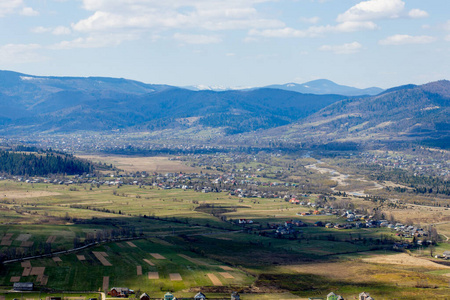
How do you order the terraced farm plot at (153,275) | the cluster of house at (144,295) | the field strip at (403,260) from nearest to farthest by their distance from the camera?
1. the cluster of house at (144,295)
2. the terraced farm plot at (153,275)
3. the field strip at (403,260)

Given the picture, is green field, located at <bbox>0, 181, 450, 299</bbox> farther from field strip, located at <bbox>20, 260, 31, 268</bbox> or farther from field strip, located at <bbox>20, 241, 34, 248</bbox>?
field strip, located at <bbox>20, 260, 31, 268</bbox>

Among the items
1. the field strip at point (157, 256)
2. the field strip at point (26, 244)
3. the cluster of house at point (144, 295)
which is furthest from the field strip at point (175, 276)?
the field strip at point (26, 244)

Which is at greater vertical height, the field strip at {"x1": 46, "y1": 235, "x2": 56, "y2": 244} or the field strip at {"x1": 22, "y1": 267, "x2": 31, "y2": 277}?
the field strip at {"x1": 46, "y1": 235, "x2": 56, "y2": 244}

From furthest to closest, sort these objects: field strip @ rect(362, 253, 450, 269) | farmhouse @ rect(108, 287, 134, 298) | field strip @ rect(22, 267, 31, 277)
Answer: field strip @ rect(362, 253, 450, 269) → field strip @ rect(22, 267, 31, 277) → farmhouse @ rect(108, 287, 134, 298)

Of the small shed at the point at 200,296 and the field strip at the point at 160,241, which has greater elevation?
the field strip at the point at 160,241

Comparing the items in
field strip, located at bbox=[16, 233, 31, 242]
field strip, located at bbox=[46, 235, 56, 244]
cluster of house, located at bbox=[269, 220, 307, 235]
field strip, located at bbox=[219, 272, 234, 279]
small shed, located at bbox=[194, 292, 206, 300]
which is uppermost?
field strip, located at bbox=[16, 233, 31, 242]

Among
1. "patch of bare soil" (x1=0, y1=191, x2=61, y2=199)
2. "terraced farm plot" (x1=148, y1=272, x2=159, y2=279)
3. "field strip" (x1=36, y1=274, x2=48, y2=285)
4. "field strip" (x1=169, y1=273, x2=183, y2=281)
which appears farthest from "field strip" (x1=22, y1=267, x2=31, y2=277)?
"patch of bare soil" (x1=0, y1=191, x2=61, y2=199)

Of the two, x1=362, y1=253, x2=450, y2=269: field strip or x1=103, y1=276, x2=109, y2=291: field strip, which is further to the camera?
x1=362, y1=253, x2=450, y2=269: field strip

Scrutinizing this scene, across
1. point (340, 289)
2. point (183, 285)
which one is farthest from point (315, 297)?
point (183, 285)

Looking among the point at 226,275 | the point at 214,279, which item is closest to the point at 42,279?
the point at 214,279

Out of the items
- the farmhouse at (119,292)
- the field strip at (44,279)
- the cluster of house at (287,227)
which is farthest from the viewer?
the cluster of house at (287,227)

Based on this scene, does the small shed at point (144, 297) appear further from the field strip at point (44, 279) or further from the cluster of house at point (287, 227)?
the cluster of house at point (287, 227)
